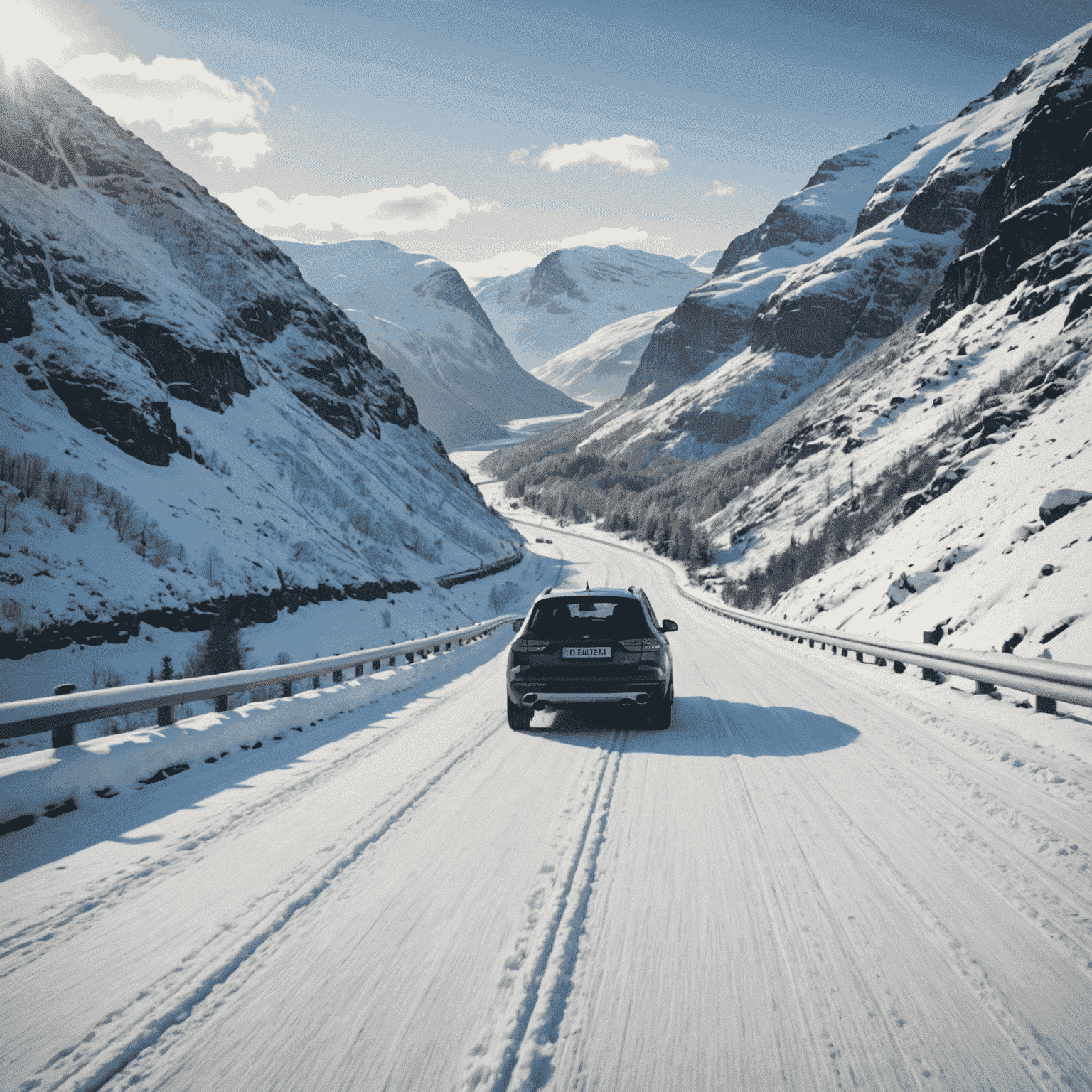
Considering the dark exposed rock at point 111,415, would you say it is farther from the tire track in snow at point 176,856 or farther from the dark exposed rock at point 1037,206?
the dark exposed rock at point 1037,206

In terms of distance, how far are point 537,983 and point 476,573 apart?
48743mm

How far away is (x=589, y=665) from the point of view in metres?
8.03

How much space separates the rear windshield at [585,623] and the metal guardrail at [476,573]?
3560 cm

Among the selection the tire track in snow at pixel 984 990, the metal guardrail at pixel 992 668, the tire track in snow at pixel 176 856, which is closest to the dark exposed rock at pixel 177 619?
the tire track in snow at pixel 176 856

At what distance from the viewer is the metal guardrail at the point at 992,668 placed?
695 centimetres

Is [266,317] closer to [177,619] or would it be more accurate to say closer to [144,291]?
[144,291]

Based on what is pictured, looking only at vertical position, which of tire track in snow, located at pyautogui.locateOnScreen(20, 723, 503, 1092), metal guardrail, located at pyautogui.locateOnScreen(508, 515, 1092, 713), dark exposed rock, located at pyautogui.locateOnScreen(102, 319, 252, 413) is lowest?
tire track in snow, located at pyautogui.locateOnScreen(20, 723, 503, 1092)

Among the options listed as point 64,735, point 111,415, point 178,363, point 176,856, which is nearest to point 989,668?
point 176,856

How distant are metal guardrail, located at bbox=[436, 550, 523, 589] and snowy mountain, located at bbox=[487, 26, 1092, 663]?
64.8ft

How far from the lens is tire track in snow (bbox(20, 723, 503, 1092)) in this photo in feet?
7.98

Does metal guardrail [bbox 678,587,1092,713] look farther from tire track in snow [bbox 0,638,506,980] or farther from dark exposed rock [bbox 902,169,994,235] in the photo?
dark exposed rock [bbox 902,169,994,235]

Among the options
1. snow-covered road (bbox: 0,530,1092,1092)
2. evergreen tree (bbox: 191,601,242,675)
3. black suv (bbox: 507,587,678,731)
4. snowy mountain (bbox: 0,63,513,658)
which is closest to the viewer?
snow-covered road (bbox: 0,530,1092,1092)

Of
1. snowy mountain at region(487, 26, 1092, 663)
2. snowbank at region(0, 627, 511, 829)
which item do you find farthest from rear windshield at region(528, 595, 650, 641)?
snowy mountain at region(487, 26, 1092, 663)

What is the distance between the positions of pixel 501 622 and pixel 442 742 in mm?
20512
